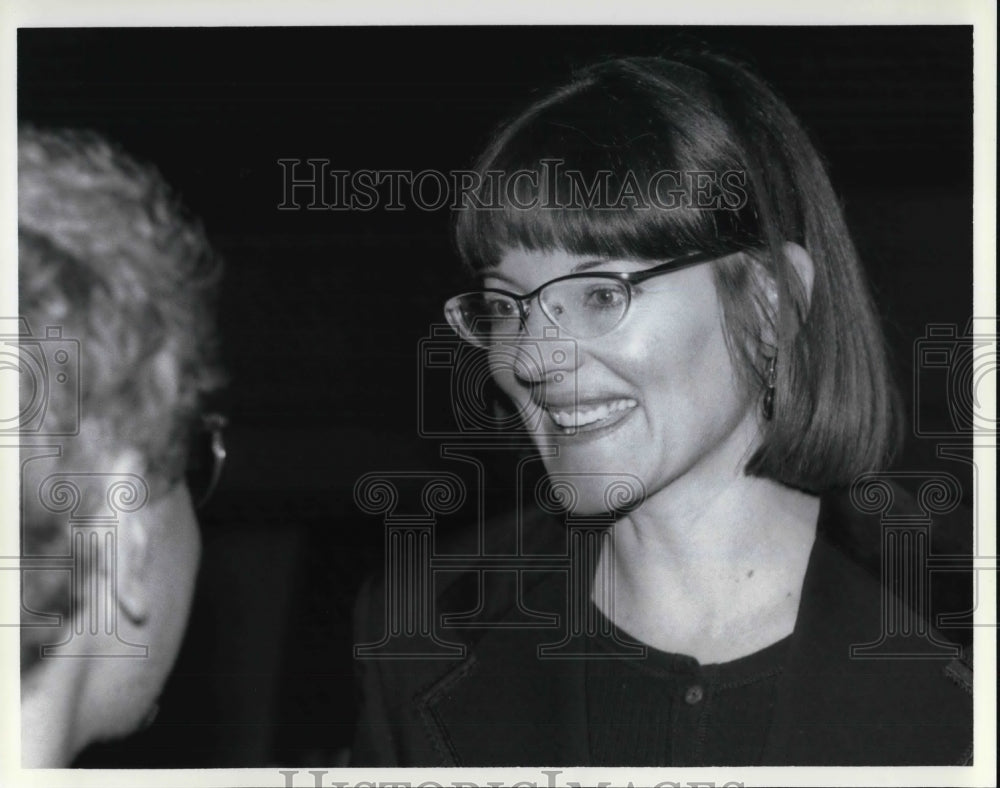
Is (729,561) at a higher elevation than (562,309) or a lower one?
lower

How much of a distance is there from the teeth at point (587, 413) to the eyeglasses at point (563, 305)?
12 cm

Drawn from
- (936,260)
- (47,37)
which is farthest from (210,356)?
(936,260)

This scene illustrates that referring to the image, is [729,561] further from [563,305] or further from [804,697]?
[563,305]

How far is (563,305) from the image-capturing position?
172cm

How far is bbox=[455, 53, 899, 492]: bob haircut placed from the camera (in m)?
1.72

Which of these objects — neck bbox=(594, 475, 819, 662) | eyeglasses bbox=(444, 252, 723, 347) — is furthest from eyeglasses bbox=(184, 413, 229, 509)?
neck bbox=(594, 475, 819, 662)

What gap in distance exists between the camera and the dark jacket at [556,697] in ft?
5.89

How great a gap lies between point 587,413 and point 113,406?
2.76 feet

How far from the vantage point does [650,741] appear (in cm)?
180

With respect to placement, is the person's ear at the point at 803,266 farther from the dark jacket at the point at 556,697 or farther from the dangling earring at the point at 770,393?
the dark jacket at the point at 556,697

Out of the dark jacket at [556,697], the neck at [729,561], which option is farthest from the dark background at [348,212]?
the neck at [729,561]

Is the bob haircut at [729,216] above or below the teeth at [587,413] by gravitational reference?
above

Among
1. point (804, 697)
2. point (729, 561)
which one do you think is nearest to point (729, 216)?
point (729, 561)

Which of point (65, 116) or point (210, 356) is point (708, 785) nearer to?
point (210, 356)
